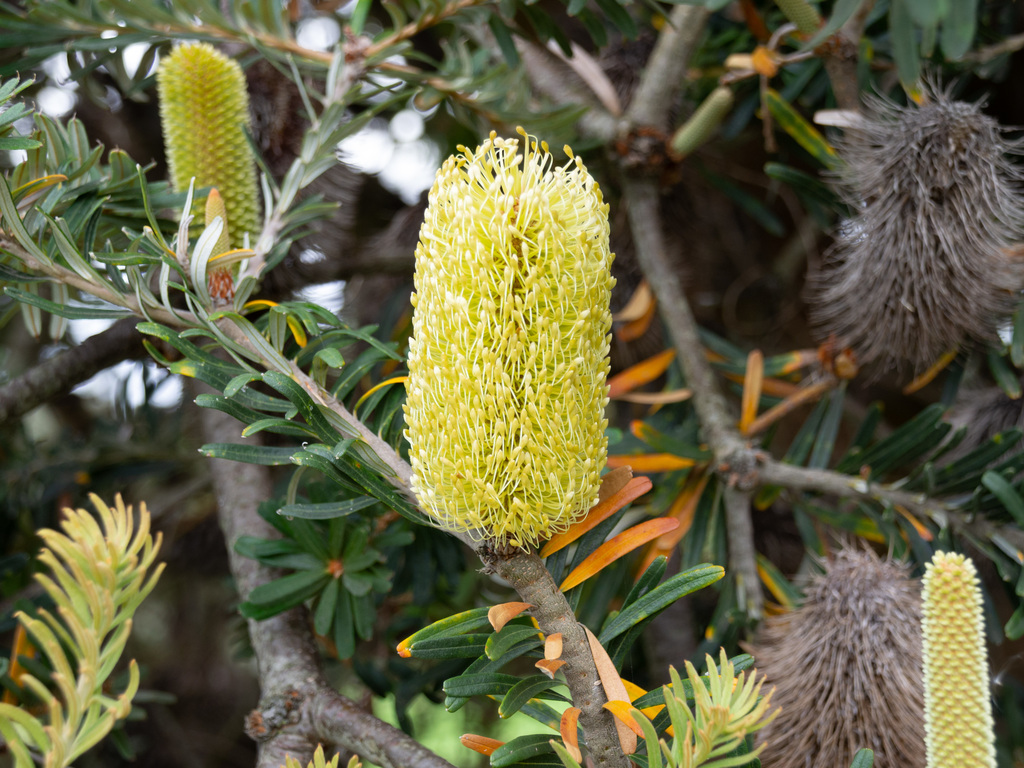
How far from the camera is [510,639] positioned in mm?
403

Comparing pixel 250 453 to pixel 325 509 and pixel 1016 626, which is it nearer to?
pixel 325 509

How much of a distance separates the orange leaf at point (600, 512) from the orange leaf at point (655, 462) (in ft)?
0.92

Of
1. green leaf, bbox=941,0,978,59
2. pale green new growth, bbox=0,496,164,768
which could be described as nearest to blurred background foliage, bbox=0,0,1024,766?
green leaf, bbox=941,0,978,59

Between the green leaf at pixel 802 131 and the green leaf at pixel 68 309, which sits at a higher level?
the green leaf at pixel 802 131

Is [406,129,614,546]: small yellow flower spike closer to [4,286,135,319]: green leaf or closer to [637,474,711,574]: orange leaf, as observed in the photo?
[4,286,135,319]: green leaf

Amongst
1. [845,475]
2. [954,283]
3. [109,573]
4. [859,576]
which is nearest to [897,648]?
[859,576]

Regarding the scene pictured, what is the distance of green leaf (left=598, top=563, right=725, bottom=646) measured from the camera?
0.41m

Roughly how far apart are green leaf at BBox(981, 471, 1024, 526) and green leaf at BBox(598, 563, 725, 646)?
33 cm

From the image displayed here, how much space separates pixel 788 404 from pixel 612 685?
20.9 inches

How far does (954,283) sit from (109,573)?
721 millimetres

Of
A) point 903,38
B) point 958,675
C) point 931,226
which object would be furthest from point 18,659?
point 931,226

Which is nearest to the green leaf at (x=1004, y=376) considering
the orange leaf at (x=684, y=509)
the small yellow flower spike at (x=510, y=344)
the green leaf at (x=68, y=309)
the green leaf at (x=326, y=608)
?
the orange leaf at (x=684, y=509)

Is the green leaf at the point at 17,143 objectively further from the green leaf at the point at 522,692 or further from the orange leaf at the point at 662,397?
the orange leaf at the point at 662,397

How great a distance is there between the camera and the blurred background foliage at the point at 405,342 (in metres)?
0.56
